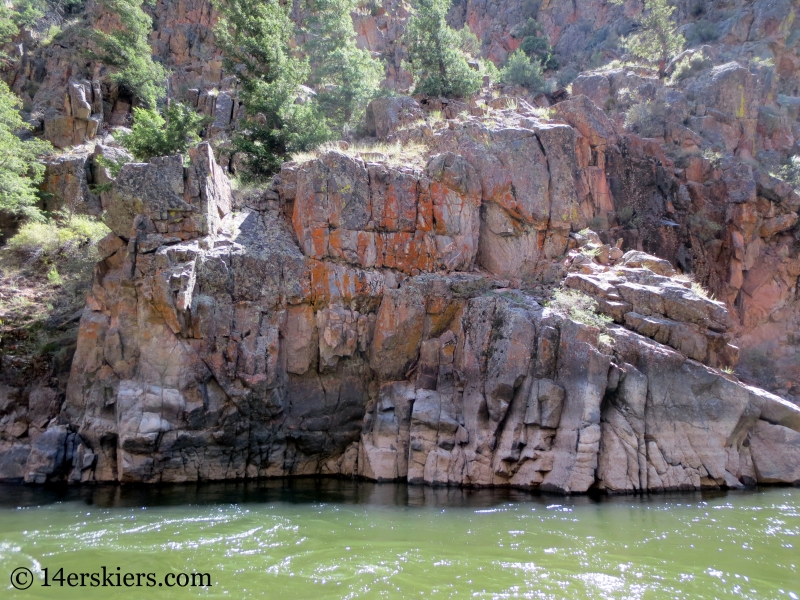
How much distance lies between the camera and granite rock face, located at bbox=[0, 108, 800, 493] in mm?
12719

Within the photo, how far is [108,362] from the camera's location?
14.1 m

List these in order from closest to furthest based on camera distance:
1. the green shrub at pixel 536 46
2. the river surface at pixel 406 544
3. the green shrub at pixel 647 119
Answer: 1. the river surface at pixel 406 544
2. the green shrub at pixel 647 119
3. the green shrub at pixel 536 46

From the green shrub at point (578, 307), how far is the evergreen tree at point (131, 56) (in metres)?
21.6

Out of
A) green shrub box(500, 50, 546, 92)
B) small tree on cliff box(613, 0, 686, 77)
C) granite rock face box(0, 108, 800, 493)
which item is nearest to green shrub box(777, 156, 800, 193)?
small tree on cliff box(613, 0, 686, 77)

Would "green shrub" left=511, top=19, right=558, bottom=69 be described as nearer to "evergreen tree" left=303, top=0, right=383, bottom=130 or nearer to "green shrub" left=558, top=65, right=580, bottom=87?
"green shrub" left=558, top=65, right=580, bottom=87

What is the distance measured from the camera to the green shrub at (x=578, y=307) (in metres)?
13.6

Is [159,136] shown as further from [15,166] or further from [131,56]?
[131,56]

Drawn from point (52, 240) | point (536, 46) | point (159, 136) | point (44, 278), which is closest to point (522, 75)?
point (536, 46)

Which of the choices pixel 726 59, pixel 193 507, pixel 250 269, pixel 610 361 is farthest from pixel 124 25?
pixel 726 59

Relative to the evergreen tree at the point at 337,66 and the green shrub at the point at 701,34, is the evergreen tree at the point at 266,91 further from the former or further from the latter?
the green shrub at the point at 701,34

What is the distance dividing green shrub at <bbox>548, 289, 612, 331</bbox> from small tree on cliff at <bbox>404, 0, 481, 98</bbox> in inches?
462

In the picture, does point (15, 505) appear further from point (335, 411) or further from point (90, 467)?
point (335, 411)

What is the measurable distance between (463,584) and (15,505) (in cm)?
973

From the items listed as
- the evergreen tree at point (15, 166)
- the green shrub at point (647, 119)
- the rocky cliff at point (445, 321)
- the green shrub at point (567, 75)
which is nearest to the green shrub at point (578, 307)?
the rocky cliff at point (445, 321)
